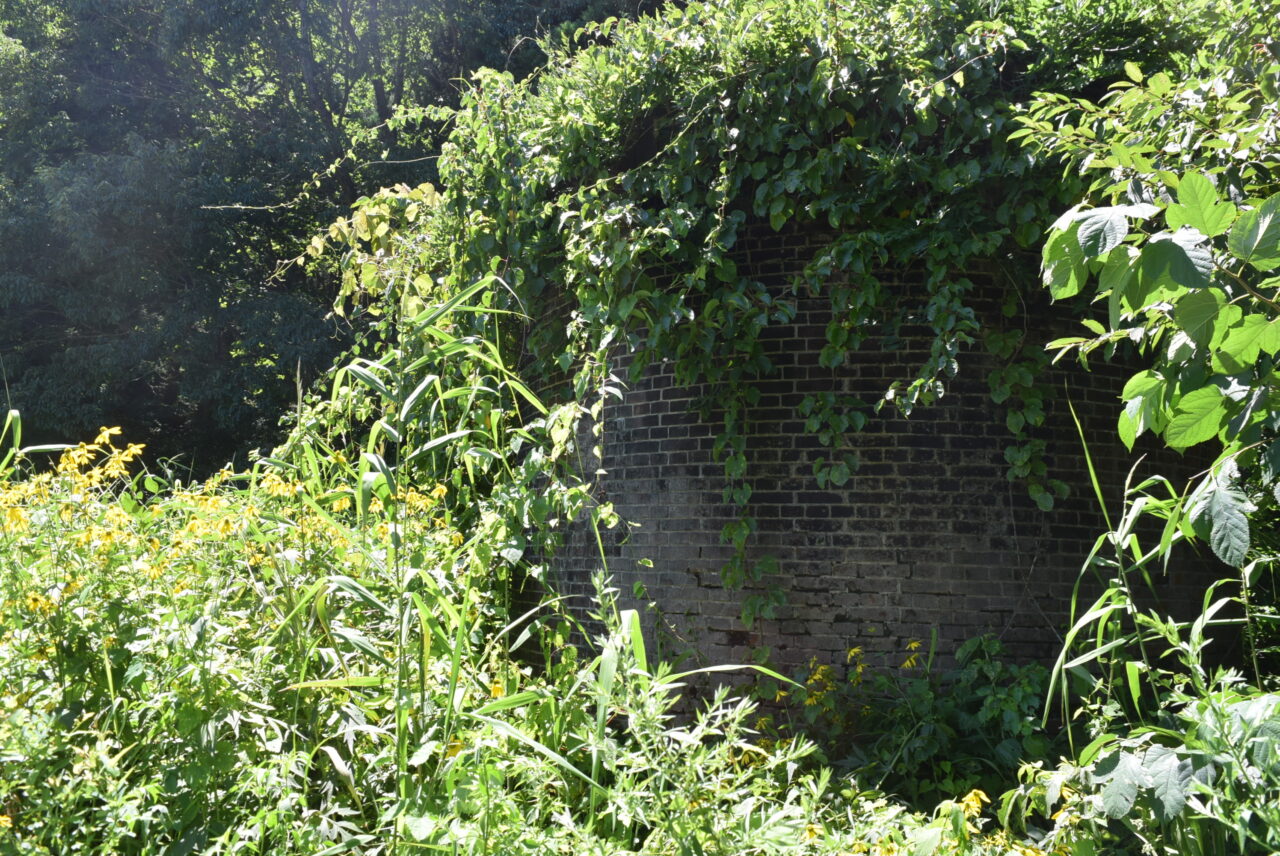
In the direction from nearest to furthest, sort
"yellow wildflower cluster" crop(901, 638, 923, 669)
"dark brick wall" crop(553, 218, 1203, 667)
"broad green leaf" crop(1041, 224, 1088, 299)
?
"broad green leaf" crop(1041, 224, 1088, 299) → "yellow wildflower cluster" crop(901, 638, 923, 669) → "dark brick wall" crop(553, 218, 1203, 667)

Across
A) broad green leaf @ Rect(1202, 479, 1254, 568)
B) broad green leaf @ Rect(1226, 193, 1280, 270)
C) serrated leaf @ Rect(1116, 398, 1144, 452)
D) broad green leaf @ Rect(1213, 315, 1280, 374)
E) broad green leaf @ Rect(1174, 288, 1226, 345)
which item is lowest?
broad green leaf @ Rect(1202, 479, 1254, 568)

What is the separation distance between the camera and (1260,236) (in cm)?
186

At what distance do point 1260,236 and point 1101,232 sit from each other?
0.28m

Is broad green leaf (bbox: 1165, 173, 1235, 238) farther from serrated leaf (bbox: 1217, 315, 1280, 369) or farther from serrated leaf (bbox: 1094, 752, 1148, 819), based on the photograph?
serrated leaf (bbox: 1094, 752, 1148, 819)

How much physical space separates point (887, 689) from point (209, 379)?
1209 cm

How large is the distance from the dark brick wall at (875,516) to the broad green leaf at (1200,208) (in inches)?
109

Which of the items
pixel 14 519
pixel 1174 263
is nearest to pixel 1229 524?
pixel 1174 263

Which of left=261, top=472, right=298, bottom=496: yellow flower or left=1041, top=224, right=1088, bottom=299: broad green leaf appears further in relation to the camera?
left=261, top=472, right=298, bottom=496: yellow flower

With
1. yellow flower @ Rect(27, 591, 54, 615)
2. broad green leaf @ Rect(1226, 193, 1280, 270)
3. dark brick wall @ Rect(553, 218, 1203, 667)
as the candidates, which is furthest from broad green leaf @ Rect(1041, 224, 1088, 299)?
dark brick wall @ Rect(553, 218, 1203, 667)

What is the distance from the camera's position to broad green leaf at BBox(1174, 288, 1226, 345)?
192 centimetres

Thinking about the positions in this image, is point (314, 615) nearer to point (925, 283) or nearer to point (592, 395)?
point (592, 395)

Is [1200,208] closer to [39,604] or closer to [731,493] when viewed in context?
[39,604]

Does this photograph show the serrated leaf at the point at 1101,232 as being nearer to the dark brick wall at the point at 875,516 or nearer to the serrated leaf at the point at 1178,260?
the serrated leaf at the point at 1178,260

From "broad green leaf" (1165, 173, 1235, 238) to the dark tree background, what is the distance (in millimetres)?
12319
